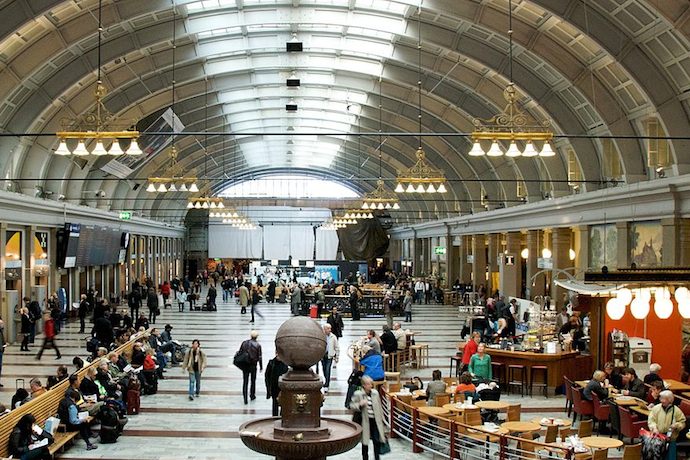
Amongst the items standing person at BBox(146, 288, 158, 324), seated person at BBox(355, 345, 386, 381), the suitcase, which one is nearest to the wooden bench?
the suitcase

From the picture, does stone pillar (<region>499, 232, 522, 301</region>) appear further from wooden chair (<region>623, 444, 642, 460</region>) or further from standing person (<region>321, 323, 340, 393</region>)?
wooden chair (<region>623, 444, 642, 460</region>)

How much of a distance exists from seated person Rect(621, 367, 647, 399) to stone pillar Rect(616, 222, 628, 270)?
941cm

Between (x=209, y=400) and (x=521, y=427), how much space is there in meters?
7.19

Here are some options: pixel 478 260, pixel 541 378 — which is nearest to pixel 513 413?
pixel 541 378

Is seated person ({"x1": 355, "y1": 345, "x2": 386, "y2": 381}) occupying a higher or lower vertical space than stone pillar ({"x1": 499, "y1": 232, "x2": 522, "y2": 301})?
lower

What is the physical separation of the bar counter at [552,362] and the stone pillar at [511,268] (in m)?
16.7

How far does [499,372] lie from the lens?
59.9 feet

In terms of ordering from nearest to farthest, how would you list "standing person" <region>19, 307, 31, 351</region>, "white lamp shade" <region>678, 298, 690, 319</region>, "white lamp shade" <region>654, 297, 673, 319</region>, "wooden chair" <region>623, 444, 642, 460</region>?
1. "wooden chair" <region>623, 444, 642, 460</region>
2. "white lamp shade" <region>678, 298, 690, 319</region>
3. "white lamp shade" <region>654, 297, 673, 319</region>
4. "standing person" <region>19, 307, 31, 351</region>

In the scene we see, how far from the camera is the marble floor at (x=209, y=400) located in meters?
12.6

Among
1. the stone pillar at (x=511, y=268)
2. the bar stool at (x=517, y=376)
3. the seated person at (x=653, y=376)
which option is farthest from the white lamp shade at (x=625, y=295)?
the stone pillar at (x=511, y=268)

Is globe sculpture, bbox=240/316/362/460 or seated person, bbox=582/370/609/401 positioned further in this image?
seated person, bbox=582/370/609/401

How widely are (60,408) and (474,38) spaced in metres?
15.8

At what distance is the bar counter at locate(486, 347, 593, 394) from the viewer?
17797 mm

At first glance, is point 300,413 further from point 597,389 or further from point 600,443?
point 597,389
